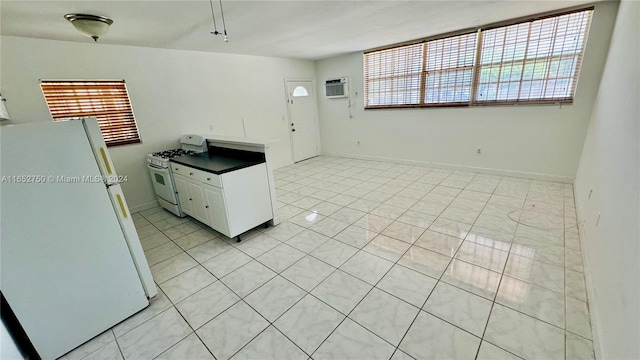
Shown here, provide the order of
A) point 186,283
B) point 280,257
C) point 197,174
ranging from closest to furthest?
point 186,283 → point 280,257 → point 197,174

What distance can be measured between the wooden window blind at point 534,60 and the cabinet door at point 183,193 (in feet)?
16.2

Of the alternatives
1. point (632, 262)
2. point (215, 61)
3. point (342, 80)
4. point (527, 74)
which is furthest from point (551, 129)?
point (215, 61)

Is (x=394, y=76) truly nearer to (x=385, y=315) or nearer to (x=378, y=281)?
(x=378, y=281)

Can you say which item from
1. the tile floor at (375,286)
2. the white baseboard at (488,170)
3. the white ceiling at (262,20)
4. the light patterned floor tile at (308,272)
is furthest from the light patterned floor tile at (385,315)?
the white baseboard at (488,170)

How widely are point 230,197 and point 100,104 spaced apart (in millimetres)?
2657

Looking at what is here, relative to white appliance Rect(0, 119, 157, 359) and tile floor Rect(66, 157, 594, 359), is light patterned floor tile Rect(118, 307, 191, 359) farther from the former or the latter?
white appliance Rect(0, 119, 157, 359)

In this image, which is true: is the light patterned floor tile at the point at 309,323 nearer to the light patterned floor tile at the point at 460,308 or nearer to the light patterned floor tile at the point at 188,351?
the light patterned floor tile at the point at 188,351

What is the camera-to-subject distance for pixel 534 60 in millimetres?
3789

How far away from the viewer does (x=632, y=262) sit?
1.23 metres

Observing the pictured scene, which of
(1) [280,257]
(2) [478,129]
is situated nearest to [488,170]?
A: (2) [478,129]

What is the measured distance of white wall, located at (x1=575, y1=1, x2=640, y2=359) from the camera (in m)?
1.23

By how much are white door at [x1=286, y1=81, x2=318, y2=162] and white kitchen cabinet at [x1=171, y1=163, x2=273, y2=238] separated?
3447 millimetres

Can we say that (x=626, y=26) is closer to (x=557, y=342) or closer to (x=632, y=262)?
(x=632, y=262)

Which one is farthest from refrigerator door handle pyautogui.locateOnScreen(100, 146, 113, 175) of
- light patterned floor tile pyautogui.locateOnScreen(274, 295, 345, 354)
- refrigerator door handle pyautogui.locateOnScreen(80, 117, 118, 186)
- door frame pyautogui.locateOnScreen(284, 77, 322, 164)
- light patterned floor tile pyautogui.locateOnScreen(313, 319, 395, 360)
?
door frame pyautogui.locateOnScreen(284, 77, 322, 164)
